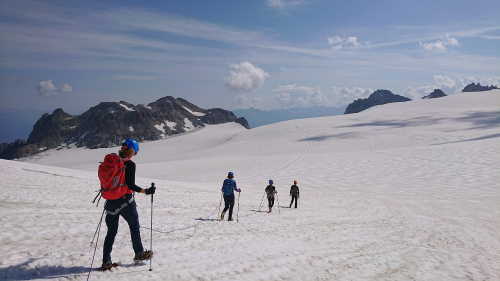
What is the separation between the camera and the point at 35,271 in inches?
280

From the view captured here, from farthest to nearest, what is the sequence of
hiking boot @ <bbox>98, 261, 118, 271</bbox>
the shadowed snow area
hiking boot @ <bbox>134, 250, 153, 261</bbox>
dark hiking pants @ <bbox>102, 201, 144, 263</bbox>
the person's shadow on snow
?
the shadowed snow area, hiking boot @ <bbox>134, 250, 153, 261</bbox>, hiking boot @ <bbox>98, 261, 118, 271</bbox>, dark hiking pants @ <bbox>102, 201, 144, 263</bbox>, the person's shadow on snow

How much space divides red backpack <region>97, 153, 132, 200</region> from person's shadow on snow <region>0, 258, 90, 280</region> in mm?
1938

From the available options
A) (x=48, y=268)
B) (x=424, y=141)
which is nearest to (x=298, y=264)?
(x=48, y=268)

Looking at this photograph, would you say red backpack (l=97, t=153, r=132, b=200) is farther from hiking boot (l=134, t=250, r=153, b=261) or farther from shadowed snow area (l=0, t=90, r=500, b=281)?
shadowed snow area (l=0, t=90, r=500, b=281)

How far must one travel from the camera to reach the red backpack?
683 centimetres

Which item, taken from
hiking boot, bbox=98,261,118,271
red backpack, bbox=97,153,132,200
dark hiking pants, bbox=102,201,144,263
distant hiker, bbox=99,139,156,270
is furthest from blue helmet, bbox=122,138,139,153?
hiking boot, bbox=98,261,118,271

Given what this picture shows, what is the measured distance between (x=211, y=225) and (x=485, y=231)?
12.4m

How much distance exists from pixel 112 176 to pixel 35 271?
2.71 meters

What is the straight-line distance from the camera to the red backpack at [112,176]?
6828mm

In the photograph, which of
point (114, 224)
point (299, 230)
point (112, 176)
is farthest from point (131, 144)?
point (299, 230)

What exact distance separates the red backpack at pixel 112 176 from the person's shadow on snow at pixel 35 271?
6.36 feet

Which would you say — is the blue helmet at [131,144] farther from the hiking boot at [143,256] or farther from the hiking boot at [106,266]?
the hiking boot at [106,266]

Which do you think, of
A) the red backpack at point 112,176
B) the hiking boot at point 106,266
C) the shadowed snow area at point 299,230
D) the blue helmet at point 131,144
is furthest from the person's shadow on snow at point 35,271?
the blue helmet at point 131,144

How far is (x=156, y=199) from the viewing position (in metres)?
18.2
